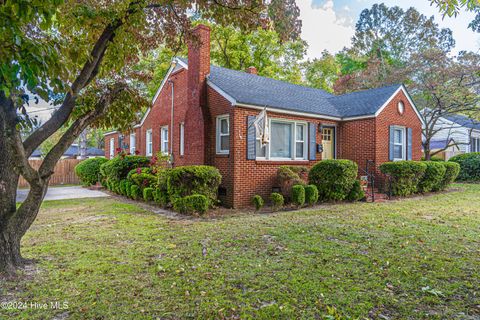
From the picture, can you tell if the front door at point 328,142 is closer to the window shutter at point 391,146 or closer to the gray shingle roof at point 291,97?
the gray shingle roof at point 291,97

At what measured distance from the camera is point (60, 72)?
9.78 feet

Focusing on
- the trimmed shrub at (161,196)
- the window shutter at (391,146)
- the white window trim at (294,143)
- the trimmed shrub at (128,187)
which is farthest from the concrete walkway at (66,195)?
the window shutter at (391,146)

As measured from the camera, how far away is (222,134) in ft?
34.1

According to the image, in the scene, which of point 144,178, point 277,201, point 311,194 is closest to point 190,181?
point 277,201

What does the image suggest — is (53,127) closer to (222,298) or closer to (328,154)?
(222,298)

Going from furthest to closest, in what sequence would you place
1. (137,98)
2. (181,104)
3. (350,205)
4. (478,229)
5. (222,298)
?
1. (181,104)
2. (350,205)
3. (478,229)
4. (137,98)
5. (222,298)

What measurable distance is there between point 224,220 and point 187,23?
4535mm

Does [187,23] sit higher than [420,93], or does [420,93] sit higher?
[420,93]

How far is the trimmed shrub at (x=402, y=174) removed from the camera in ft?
36.4

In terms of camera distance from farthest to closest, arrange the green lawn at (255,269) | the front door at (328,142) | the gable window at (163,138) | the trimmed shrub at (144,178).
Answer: the gable window at (163,138), the front door at (328,142), the trimmed shrub at (144,178), the green lawn at (255,269)

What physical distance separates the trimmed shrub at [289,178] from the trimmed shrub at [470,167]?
13.0 metres

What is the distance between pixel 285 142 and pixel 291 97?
2.46 meters

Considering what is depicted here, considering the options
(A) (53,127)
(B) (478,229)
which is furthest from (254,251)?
(B) (478,229)

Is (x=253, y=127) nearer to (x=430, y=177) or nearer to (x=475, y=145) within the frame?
(x=430, y=177)
